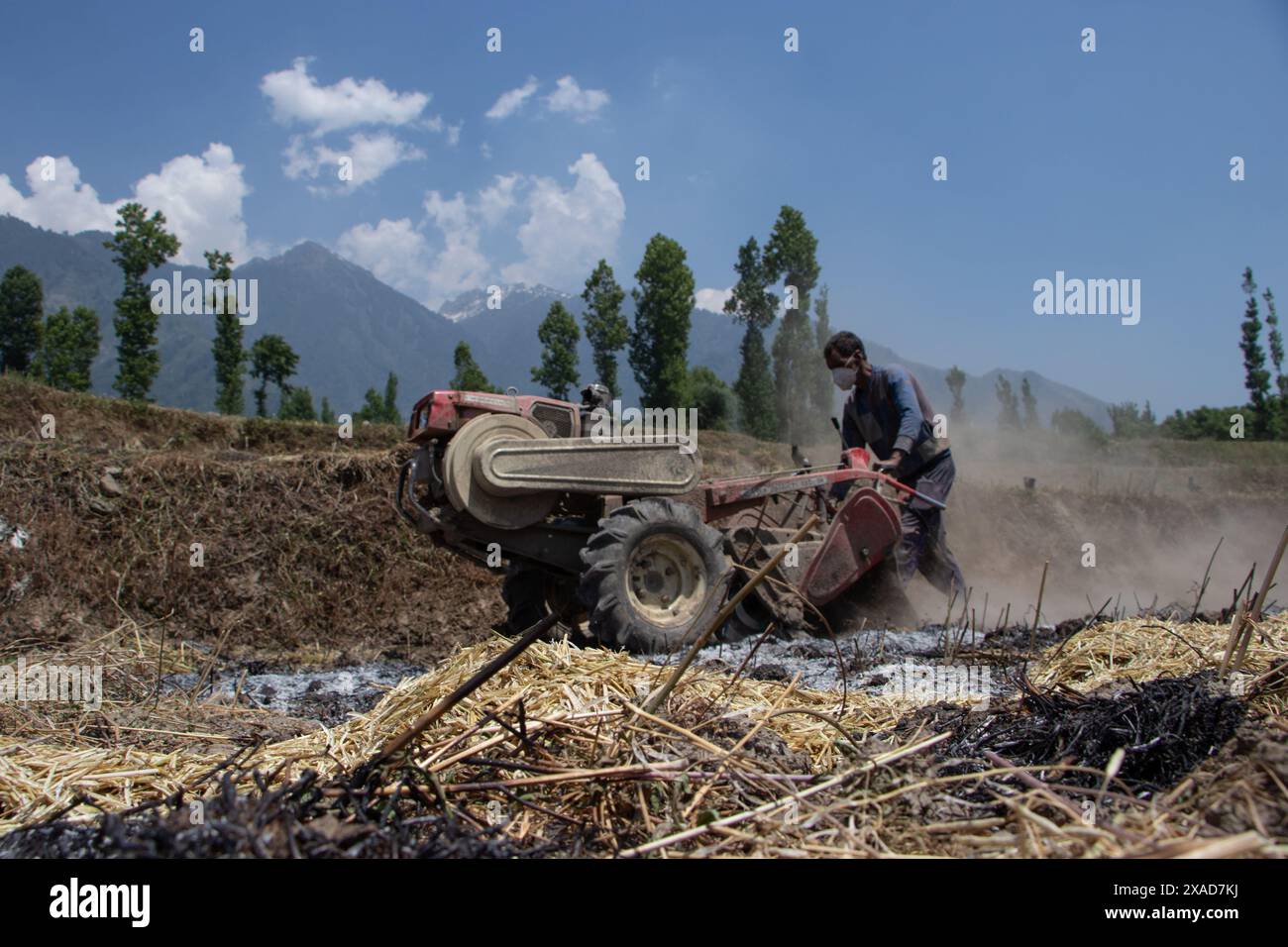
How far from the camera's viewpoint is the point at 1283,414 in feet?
134

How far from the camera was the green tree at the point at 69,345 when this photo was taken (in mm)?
42906

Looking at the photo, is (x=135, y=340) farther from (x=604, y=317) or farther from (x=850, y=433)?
(x=850, y=433)

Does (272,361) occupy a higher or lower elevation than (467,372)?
higher

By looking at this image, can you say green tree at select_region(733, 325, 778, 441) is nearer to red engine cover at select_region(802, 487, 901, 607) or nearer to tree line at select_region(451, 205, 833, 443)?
tree line at select_region(451, 205, 833, 443)

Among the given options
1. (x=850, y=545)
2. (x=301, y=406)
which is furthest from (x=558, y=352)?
(x=850, y=545)

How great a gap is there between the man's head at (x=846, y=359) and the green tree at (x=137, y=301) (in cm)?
3225

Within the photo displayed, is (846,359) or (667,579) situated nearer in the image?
(667,579)

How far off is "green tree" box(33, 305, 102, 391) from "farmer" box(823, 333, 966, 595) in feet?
146

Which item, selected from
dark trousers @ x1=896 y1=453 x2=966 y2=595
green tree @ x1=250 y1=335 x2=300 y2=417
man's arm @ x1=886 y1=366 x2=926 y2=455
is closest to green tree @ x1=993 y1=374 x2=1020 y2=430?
green tree @ x1=250 y1=335 x2=300 y2=417

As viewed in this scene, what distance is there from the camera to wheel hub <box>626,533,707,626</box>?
6191 mm


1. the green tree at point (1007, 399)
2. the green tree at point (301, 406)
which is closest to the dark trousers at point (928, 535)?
the green tree at point (301, 406)

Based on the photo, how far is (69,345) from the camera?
150 feet

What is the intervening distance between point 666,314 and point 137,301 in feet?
69.8

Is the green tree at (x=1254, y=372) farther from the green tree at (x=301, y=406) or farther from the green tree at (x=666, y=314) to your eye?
the green tree at (x=301, y=406)
